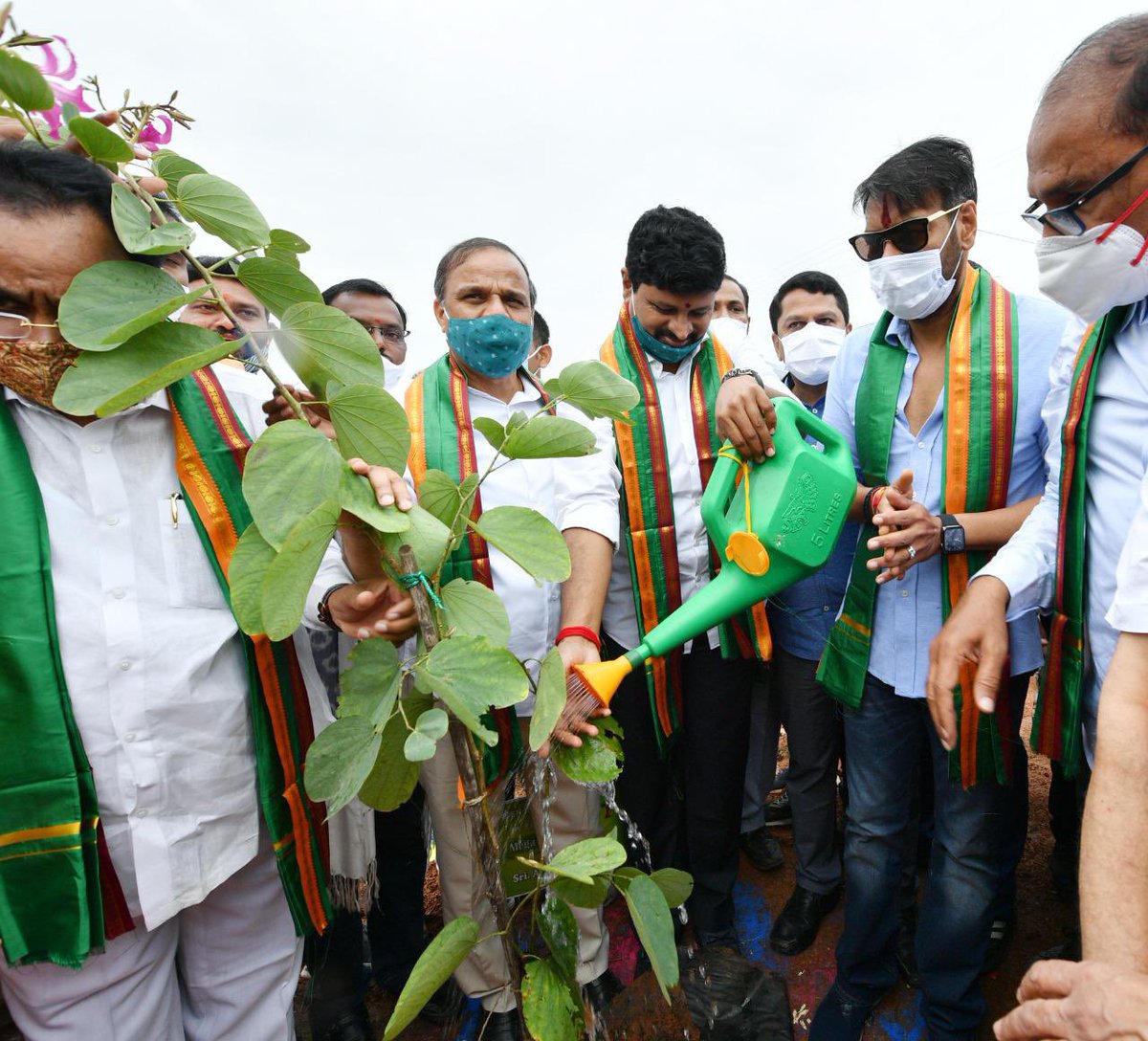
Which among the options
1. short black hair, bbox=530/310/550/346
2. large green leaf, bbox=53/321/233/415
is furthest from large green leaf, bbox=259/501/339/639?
short black hair, bbox=530/310/550/346

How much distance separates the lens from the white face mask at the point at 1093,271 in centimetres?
126

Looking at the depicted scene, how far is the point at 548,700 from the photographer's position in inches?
41.0

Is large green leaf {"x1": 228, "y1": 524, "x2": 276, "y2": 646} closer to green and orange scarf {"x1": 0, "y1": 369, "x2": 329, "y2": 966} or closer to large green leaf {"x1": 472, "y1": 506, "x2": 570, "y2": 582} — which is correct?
large green leaf {"x1": 472, "y1": 506, "x2": 570, "y2": 582}

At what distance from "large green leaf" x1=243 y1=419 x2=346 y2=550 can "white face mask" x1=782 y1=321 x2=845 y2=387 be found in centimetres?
274

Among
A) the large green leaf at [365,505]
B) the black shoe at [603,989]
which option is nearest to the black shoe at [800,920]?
the black shoe at [603,989]

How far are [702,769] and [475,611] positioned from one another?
168 centimetres

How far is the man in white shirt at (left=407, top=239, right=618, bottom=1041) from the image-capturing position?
1.96 metres

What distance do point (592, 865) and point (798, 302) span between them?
3.06 meters

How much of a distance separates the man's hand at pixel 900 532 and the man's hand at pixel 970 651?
0.70ft

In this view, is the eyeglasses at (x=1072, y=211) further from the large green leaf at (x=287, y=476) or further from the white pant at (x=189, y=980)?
the white pant at (x=189, y=980)

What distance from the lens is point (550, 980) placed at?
3.69ft

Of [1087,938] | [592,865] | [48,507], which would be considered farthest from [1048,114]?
[48,507]

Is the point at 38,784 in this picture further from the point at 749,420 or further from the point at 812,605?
the point at 812,605

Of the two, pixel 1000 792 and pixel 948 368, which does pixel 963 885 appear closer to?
pixel 1000 792
